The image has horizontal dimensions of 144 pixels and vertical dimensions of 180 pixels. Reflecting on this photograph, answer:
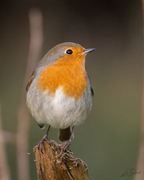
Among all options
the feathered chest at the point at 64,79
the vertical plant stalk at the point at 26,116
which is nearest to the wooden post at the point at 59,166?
the vertical plant stalk at the point at 26,116

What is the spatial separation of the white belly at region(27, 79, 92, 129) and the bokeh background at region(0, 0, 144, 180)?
61.3 inches

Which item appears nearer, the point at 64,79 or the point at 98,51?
the point at 64,79

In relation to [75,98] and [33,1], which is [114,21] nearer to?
[33,1]

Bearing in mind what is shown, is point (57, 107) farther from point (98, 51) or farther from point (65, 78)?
point (98, 51)

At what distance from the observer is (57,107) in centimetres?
335

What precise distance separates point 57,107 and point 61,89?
0.66 feet

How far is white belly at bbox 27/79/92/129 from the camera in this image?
3.33 m

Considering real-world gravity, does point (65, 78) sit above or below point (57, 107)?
above

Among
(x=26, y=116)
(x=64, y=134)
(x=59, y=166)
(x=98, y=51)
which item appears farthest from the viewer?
(x=98, y=51)

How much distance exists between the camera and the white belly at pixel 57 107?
3334 millimetres

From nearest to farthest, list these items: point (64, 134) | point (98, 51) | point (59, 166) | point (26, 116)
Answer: point (59, 166)
point (26, 116)
point (64, 134)
point (98, 51)

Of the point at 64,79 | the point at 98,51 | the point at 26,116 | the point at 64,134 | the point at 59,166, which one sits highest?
the point at 98,51

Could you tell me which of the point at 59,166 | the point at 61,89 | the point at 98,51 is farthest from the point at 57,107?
the point at 98,51

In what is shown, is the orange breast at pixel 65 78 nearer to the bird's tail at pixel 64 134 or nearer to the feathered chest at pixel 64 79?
the feathered chest at pixel 64 79
